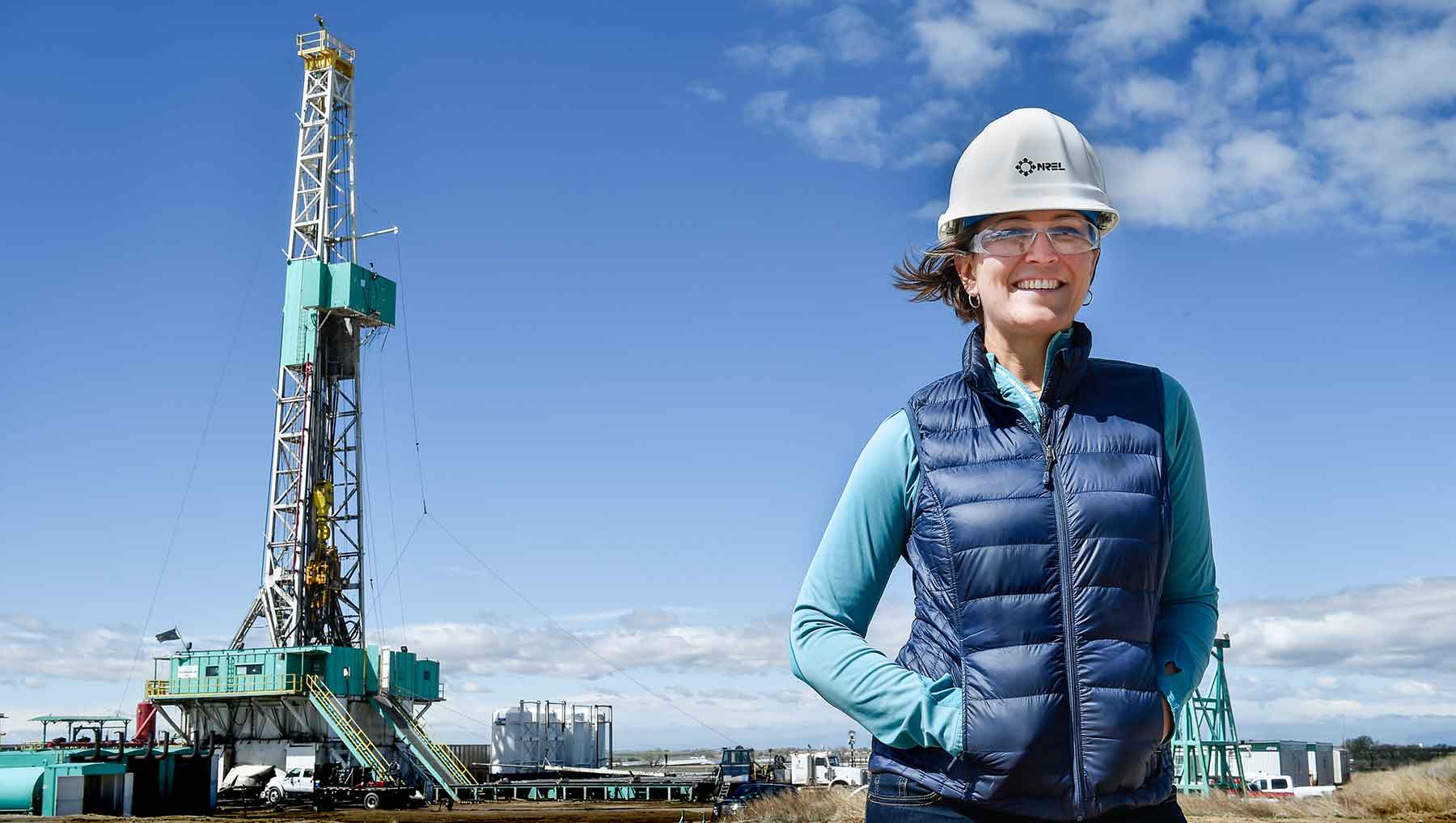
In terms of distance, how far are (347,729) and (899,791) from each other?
40647 millimetres

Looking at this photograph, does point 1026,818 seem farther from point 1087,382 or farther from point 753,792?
point 753,792

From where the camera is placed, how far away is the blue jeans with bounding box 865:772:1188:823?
7.93 ft

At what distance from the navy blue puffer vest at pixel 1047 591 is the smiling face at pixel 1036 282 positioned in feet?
0.24

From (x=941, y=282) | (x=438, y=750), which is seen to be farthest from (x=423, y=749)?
(x=941, y=282)

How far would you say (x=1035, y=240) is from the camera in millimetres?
2666

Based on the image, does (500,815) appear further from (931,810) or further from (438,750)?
(931,810)

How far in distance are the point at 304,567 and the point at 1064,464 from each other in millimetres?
44368

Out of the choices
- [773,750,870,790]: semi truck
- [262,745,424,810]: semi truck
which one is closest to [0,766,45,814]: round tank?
[262,745,424,810]: semi truck

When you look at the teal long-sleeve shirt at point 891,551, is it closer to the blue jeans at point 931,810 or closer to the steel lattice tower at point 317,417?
the blue jeans at point 931,810

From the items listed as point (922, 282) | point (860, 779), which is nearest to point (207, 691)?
point (860, 779)

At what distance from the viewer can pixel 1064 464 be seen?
2.51 m

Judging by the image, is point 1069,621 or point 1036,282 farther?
point 1036,282

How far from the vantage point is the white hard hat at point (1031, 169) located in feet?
8.71

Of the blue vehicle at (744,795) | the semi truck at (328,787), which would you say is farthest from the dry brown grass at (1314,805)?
the semi truck at (328,787)
